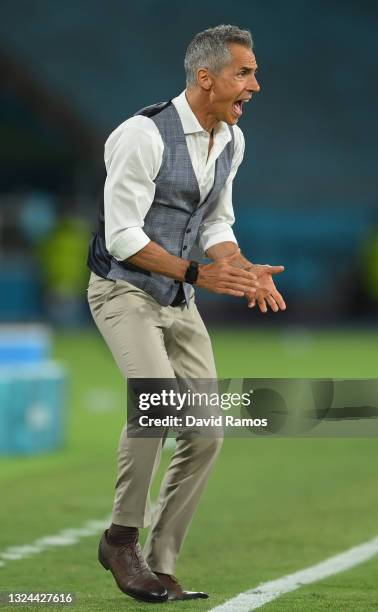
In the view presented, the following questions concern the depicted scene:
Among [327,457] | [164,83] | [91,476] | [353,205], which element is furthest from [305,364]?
[164,83]

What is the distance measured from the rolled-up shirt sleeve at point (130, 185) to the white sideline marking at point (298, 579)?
1422mm

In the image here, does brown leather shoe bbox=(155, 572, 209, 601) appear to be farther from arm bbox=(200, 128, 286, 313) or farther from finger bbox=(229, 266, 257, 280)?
finger bbox=(229, 266, 257, 280)

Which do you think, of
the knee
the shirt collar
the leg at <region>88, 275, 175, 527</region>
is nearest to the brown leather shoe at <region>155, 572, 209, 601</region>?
the leg at <region>88, 275, 175, 527</region>

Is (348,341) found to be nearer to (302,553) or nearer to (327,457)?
(327,457)

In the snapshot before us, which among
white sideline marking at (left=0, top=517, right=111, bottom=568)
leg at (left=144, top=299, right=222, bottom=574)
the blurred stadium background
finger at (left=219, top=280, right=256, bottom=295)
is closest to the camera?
finger at (left=219, top=280, right=256, bottom=295)

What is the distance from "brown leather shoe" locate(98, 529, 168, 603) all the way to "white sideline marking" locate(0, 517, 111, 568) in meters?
1.13

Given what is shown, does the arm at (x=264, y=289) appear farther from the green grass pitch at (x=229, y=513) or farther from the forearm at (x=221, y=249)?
the green grass pitch at (x=229, y=513)

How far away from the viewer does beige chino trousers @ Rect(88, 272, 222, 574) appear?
6121mm

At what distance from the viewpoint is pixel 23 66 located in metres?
30.5

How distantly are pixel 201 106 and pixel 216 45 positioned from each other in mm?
245

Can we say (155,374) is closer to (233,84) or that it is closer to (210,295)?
(233,84)

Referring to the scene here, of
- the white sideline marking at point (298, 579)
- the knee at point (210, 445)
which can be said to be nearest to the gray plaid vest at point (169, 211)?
the knee at point (210, 445)

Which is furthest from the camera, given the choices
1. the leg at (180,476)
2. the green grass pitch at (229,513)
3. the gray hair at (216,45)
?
the green grass pitch at (229,513)

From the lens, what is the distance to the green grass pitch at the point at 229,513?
6664 mm
